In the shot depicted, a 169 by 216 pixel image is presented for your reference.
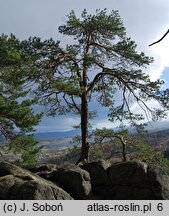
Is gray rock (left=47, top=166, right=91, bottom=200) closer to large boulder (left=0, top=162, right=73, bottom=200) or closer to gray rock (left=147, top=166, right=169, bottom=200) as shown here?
large boulder (left=0, top=162, right=73, bottom=200)

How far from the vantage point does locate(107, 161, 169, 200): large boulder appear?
69.2 feet

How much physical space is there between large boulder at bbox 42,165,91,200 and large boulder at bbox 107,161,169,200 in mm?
1681

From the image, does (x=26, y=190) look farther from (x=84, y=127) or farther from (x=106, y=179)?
(x=84, y=127)

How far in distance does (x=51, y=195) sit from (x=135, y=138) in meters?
14.1

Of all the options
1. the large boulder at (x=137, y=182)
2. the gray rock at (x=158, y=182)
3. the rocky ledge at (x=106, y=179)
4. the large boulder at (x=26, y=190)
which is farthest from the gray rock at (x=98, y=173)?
the large boulder at (x=26, y=190)

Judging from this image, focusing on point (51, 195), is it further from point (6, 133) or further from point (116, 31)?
point (116, 31)

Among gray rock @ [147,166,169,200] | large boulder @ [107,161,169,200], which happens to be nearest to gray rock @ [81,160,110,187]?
large boulder @ [107,161,169,200]

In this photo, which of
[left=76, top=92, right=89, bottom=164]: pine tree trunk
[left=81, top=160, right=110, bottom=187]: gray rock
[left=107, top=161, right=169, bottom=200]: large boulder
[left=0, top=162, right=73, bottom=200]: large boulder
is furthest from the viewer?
[left=76, top=92, right=89, bottom=164]: pine tree trunk

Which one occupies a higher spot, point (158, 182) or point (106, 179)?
point (106, 179)

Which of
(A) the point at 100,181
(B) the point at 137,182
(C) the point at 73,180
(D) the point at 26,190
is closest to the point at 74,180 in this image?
(C) the point at 73,180

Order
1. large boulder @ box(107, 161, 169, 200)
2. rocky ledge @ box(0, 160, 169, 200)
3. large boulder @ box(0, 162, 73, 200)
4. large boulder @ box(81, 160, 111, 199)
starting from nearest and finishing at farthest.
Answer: large boulder @ box(0, 162, 73, 200) < rocky ledge @ box(0, 160, 169, 200) < large boulder @ box(107, 161, 169, 200) < large boulder @ box(81, 160, 111, 199)

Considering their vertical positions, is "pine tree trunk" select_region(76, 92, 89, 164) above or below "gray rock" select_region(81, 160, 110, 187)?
above

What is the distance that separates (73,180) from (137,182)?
3.59 meters

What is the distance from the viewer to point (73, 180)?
20.6m
